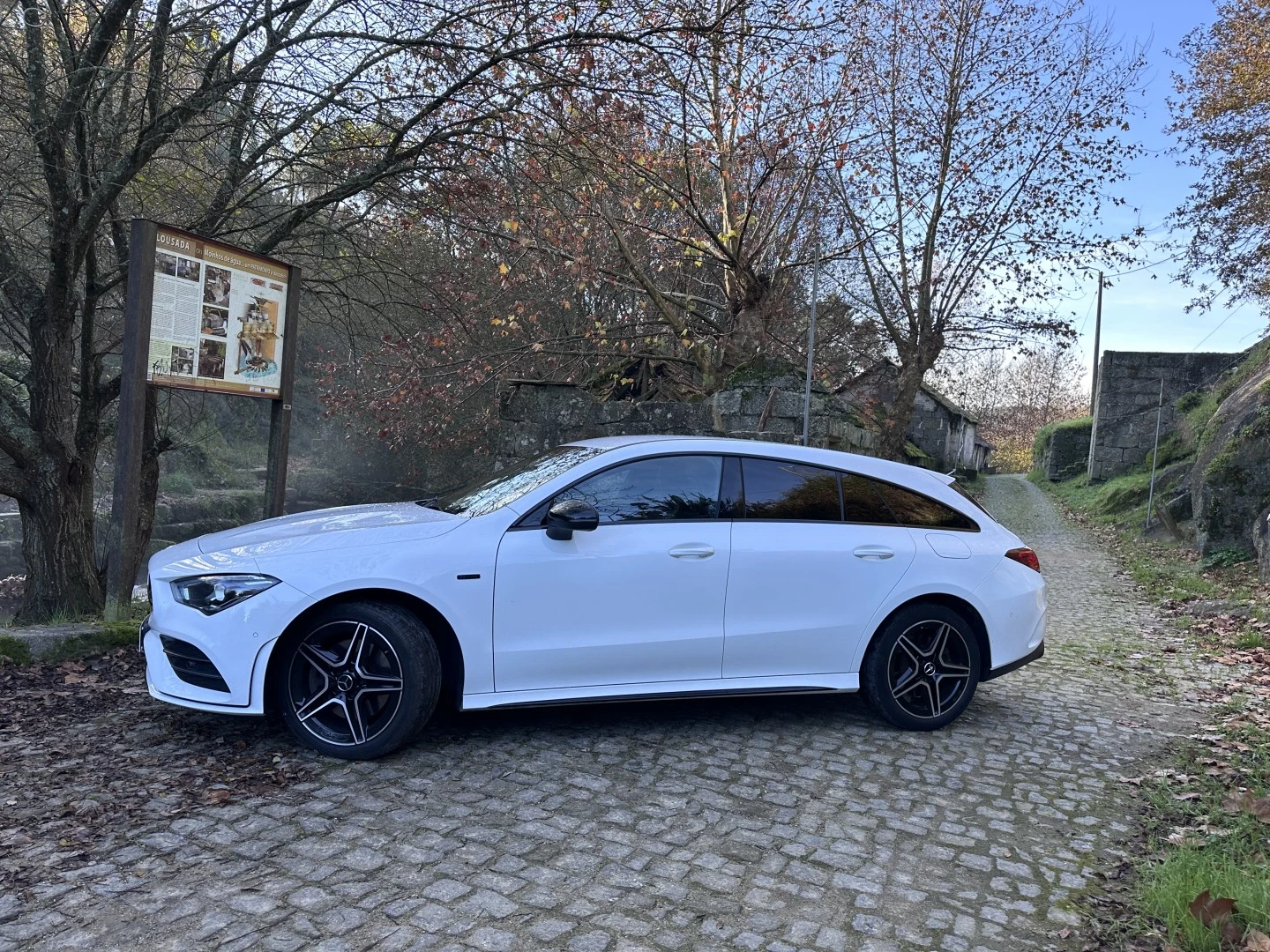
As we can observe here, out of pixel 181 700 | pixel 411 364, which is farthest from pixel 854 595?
pixel 411 364

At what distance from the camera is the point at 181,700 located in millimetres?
4234

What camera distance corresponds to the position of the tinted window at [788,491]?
496cm

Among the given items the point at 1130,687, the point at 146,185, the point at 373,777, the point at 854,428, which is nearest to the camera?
the point at 373,777

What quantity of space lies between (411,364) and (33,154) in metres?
6.46

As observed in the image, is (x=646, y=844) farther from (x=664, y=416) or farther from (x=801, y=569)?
(x=664, y=416)

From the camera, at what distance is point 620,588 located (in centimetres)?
452

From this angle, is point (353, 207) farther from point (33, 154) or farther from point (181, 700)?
point (181, 700)

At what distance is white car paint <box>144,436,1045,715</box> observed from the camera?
4.21m

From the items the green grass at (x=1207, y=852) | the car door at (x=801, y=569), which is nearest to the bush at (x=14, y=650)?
the car door at (x=801, y=569)

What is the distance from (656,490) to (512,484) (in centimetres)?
83

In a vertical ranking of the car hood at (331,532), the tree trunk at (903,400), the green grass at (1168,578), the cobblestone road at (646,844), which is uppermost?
the tree trunk at (903,400)

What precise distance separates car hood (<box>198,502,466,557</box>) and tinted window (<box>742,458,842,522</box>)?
→ 156 centimetres

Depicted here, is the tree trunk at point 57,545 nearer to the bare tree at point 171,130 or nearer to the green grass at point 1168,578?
the bare tree at point 171,130

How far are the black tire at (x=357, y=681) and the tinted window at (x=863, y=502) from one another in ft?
7.93
